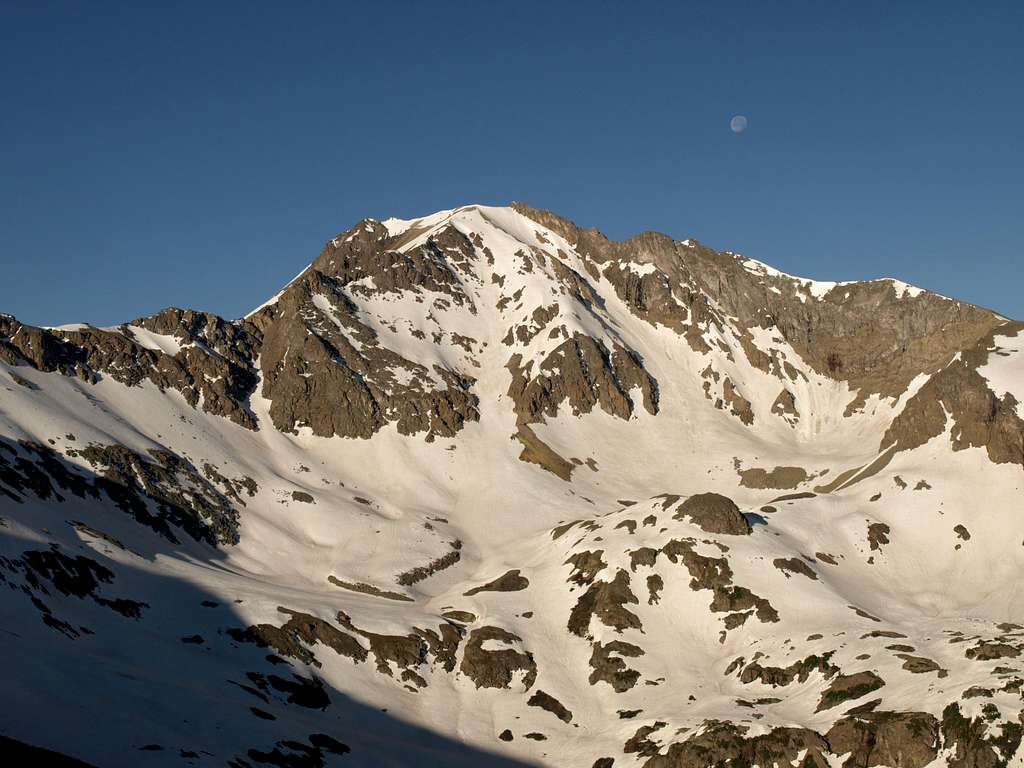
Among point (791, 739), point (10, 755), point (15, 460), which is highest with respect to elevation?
point (15, 460)

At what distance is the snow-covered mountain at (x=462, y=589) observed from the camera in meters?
72.4

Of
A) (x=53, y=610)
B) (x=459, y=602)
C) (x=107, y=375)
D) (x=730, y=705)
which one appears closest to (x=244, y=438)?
(x=107, y=375)

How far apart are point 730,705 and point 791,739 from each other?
47.5ft

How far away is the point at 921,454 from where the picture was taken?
174m

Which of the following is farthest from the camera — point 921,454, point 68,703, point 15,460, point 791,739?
point 921,454

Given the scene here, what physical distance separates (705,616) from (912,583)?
4133cm

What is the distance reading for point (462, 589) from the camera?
453ft

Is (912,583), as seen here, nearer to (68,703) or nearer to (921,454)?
(921,454)

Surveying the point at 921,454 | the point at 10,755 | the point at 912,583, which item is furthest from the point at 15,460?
the point at 921,454

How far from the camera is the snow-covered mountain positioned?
72438 mm

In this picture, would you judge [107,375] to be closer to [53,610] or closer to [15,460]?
[15,460]

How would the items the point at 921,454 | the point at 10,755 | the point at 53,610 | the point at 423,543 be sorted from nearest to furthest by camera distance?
the point at 10,755 → the point at 53,610 → the point at 423,543 → the point at 921,454

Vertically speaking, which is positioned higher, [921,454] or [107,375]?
[921,454]

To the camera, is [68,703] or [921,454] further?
[921,454]
